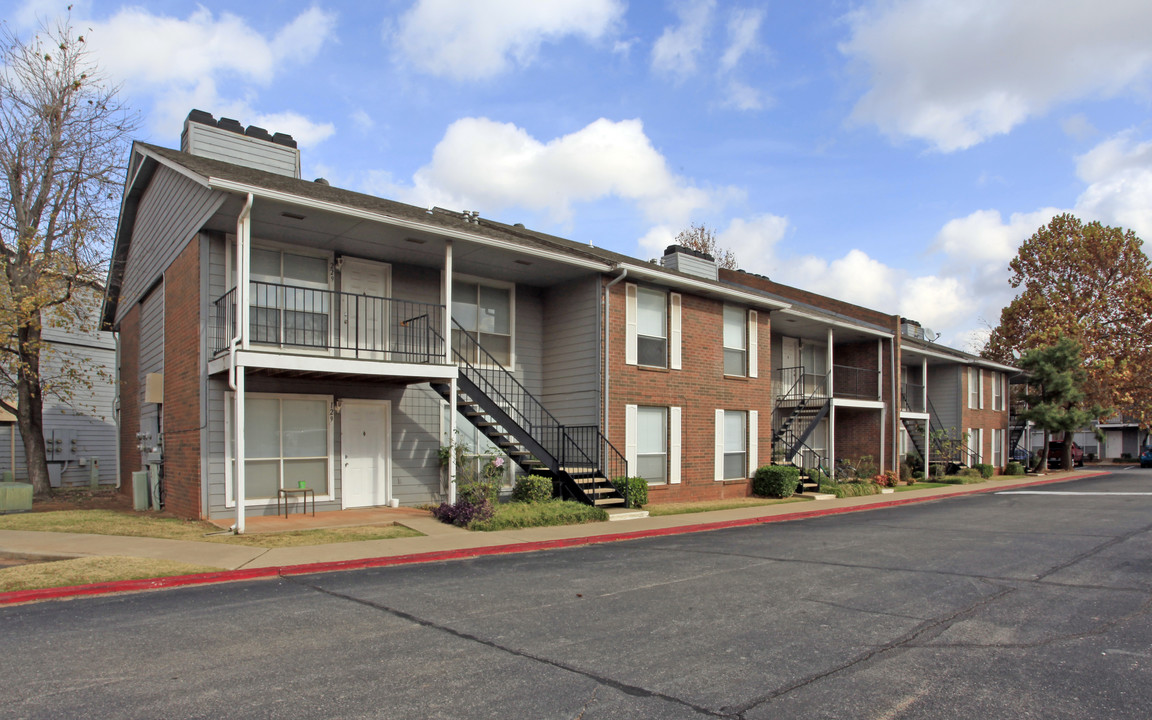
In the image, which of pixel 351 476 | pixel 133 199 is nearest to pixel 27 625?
pixel 351 476

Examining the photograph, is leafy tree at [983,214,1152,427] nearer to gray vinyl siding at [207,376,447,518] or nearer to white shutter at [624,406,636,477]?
white shutter at [624,406,636,477]

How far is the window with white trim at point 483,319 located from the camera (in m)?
16.7

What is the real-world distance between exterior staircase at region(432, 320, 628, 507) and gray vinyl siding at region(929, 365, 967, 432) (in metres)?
23.2

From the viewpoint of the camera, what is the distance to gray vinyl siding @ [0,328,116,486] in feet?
80.3

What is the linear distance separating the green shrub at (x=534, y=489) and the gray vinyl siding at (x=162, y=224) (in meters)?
7.75

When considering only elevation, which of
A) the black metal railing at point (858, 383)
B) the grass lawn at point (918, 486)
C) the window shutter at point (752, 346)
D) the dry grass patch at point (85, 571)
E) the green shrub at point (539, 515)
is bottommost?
the grass lawn at point (918, 486)

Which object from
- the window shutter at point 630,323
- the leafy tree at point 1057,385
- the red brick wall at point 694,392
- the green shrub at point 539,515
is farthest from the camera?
the leafy tree at point 1057,385

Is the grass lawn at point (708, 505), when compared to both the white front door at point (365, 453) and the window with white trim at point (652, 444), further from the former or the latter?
the white front door at point (365, 453)

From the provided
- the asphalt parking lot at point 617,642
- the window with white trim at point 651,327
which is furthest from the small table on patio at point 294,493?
the window with white trim at point 651,327

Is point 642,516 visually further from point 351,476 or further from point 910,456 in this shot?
point 910,456

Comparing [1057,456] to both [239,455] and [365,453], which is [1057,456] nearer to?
[365,453]

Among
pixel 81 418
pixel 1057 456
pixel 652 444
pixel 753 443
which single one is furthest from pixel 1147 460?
pixel 81 418

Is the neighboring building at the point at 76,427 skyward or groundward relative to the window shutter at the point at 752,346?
groundward

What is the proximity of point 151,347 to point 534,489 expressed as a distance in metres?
10.0
